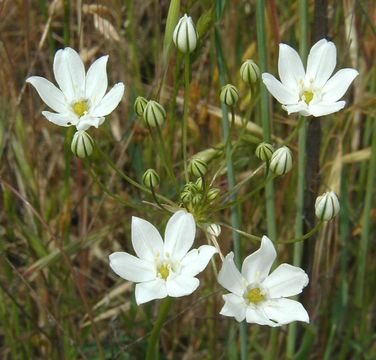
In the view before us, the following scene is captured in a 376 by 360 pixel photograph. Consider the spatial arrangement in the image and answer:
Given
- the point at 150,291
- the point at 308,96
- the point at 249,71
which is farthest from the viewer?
the point at 308,96

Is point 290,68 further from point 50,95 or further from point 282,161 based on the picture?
Result: point 50,95

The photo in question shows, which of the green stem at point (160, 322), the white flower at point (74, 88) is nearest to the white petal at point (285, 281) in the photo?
the green stem at point (160, 322)

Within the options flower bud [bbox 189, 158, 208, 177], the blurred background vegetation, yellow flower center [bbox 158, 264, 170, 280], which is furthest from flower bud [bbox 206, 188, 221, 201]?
the blurred background vegetation

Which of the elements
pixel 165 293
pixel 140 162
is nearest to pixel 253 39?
pixel 140 162

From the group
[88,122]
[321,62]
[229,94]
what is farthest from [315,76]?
[88,122]

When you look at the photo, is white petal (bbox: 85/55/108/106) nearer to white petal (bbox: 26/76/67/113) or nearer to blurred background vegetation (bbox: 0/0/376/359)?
white petal (bbox: 26/76/67/113)

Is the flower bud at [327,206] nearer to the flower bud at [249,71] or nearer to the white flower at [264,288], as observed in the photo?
the white flower at [264,288]

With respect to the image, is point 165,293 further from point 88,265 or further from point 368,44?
point 368,44
